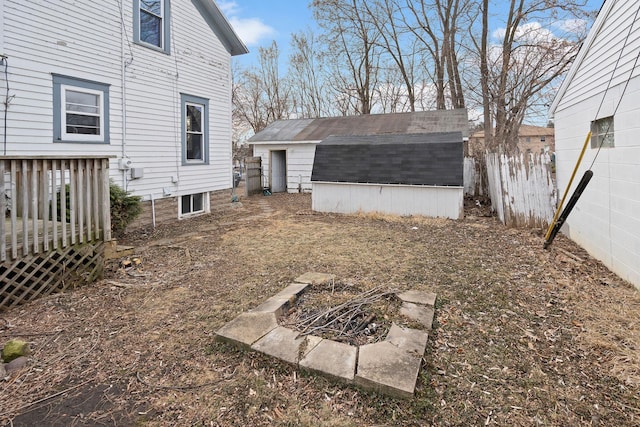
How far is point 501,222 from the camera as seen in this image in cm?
830

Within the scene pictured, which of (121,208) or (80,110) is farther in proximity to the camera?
(80,110)

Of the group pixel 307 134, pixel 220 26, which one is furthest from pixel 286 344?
pixel 307 134

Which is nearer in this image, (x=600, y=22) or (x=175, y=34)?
(x=600, y=22)

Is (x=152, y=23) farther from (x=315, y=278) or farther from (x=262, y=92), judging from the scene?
(x=262, y=92)

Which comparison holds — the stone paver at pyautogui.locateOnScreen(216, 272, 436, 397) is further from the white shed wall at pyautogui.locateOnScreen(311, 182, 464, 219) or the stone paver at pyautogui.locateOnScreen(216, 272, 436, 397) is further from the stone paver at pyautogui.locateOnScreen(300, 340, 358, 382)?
the white shed wall at pyautogui.locateOnScreen(311, 182, 464, 219)

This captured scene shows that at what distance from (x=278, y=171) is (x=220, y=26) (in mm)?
7929

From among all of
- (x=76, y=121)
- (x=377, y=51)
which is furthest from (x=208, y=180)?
(x=377, y=51)

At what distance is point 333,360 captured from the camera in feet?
8.42

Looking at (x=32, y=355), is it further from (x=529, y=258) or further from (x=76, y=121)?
(x=529, y=258)

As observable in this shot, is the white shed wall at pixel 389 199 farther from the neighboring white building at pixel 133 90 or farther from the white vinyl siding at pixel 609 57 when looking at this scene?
the white vinyl siding at pixel 609 57

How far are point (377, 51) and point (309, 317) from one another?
76.0 feet

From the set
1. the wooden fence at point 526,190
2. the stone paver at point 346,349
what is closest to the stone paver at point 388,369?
the stone paver at point 346,349

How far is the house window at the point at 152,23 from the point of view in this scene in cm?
739

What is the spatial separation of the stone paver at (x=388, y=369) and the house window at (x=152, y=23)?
8060mm
